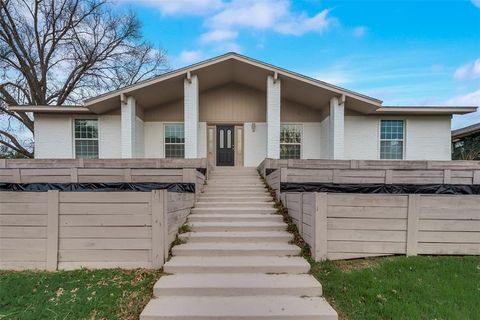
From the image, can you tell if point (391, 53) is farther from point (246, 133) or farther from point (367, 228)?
point (367, 228)

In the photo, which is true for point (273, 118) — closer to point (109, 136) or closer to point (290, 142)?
point (290, 142)

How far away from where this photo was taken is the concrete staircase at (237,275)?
280cm

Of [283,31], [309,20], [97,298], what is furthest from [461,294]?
[283,31]

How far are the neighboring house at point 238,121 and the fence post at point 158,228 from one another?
6.16 metres

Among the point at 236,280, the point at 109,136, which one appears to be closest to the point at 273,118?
the point at 109,136

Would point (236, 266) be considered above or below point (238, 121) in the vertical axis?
below

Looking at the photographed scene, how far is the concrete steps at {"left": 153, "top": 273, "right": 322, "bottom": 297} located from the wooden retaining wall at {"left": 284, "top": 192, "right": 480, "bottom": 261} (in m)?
0.76

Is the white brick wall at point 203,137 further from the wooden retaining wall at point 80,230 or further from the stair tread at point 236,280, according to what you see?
the stair tread at point 236,280

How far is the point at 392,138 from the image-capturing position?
11.4 meters

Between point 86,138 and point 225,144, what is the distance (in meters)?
5.74

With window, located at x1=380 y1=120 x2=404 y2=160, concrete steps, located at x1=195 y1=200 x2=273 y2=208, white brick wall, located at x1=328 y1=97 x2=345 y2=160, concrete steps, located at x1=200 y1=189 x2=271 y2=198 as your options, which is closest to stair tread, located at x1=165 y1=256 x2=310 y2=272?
concrete steps, located at x1=195 y1=200 x2=273 y2=208

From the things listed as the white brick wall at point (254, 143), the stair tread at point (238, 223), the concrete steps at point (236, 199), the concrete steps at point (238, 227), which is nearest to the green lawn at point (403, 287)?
the concrete steps at point (238, 227)

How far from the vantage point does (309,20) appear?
12602mm

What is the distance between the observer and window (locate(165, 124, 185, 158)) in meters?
11.8
